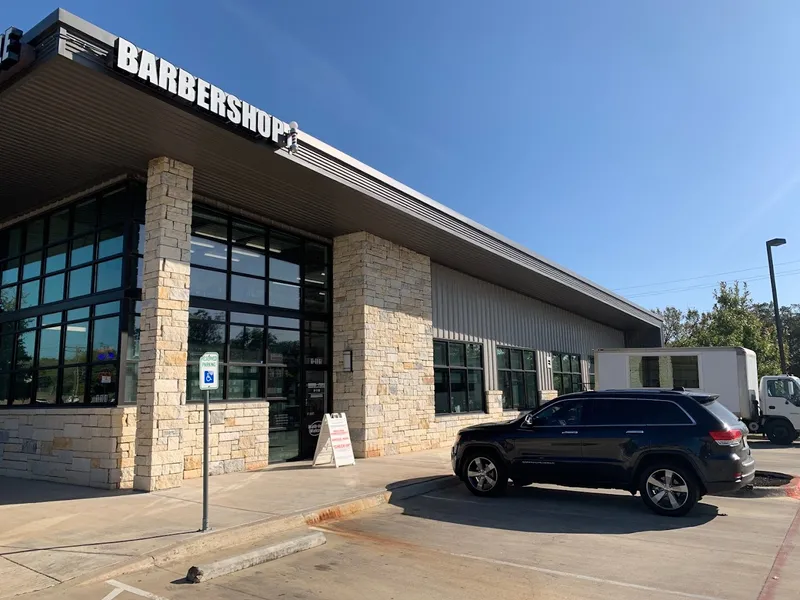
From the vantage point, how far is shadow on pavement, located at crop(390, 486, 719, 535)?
8008mm

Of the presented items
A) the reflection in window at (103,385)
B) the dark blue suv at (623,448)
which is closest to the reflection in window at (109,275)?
the reflection in window at (103,385)

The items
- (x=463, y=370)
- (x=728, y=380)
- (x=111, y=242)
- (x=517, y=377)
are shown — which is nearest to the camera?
(x=111, y=242)

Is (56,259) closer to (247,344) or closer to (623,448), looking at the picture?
(247,344)

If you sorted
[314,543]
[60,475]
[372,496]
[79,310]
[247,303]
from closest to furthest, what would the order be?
[314,543] < [372,496] < [60,475] < [79,310] < [247,303]

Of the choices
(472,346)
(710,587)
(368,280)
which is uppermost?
(368,280)

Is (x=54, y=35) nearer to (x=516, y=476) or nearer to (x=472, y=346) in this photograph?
(x=516, y=476)

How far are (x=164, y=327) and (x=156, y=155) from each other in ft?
10.0

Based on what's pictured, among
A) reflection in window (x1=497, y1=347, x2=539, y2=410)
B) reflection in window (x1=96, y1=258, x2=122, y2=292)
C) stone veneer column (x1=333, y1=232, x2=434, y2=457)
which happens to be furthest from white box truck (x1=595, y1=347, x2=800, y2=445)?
reflection in window (x1=96, y1=258, x2=122, y2=292)

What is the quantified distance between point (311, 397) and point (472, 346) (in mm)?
6968

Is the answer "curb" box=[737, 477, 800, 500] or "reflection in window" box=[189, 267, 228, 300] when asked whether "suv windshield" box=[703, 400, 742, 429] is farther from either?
"reflection in window" box=[189, 267, 228, 300]

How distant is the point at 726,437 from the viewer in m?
8.30

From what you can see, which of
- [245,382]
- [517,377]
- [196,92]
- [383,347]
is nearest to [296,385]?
[245,382]

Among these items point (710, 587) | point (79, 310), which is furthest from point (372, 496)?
point (79, 310)

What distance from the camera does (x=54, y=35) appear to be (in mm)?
7227
